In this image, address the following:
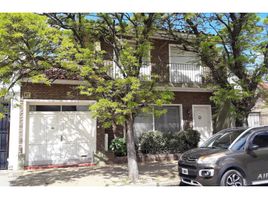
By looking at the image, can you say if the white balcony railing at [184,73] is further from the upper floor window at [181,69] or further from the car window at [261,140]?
the car window at [261,140]

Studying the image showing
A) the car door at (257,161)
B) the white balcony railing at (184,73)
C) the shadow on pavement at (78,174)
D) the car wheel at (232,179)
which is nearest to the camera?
the car wheel at (232,179)

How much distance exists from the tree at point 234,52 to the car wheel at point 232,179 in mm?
4322

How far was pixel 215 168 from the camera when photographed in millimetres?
7430

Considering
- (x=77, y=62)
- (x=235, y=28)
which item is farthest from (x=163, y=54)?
(x=77, y=62)

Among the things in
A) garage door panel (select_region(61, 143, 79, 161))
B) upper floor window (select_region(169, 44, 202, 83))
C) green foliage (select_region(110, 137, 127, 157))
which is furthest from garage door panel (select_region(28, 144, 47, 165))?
upper floor window (select_region(169, 44, 202, 83))

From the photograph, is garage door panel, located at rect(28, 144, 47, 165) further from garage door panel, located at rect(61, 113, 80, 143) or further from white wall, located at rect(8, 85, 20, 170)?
garage door panel, located at rect(61, 113, 80, 143)

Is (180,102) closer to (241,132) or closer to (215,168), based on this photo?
(241,132)

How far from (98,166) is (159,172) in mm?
3281

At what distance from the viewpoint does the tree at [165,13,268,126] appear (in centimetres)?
1152

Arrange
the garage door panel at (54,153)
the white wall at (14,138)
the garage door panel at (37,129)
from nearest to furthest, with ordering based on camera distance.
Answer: the white wall at (14,138) → the garage door panel at (37,129) → the garage door panel at (54,153)

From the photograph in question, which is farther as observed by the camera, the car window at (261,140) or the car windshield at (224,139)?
the car windshield at (224,139)

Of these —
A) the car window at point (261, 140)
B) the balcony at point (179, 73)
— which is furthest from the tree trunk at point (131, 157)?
the balcony at point (179, 73)

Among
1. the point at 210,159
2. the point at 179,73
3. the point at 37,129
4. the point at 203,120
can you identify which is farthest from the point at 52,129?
the point at 203,120

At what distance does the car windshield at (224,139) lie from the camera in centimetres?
828
